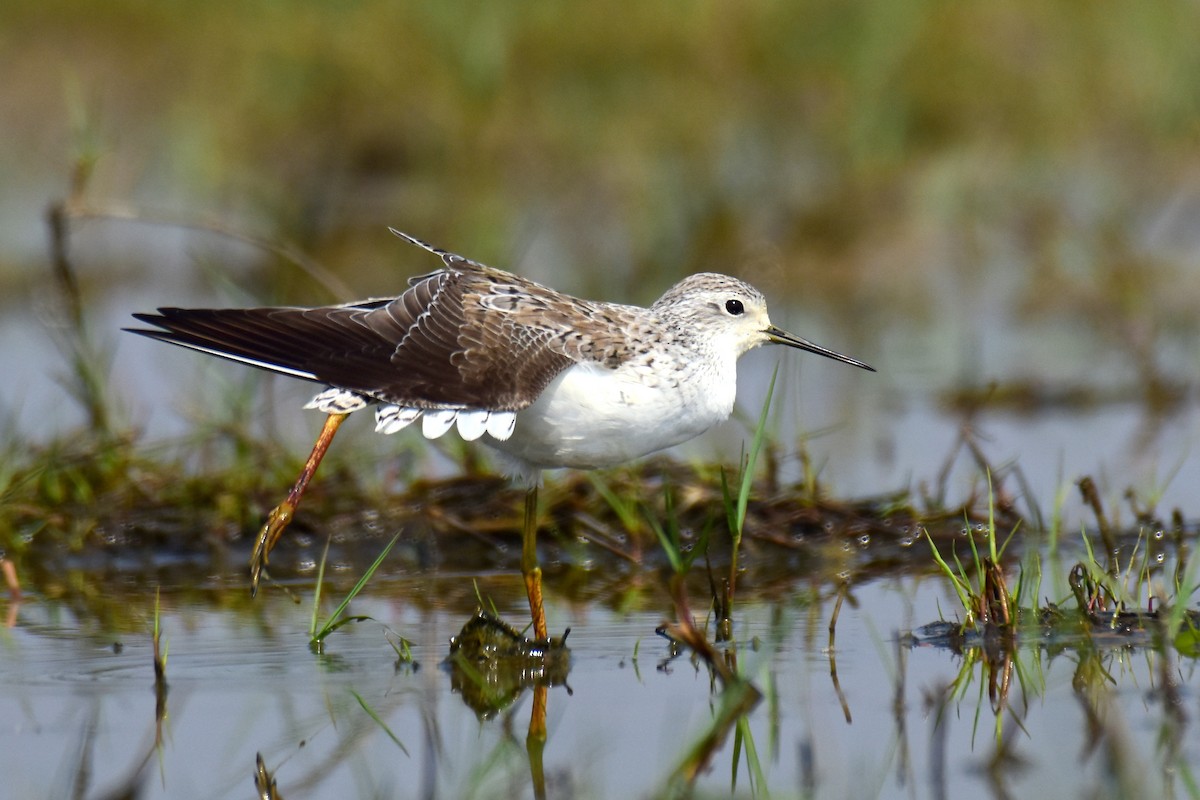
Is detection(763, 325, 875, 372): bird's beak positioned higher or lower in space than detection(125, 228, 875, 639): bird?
higher

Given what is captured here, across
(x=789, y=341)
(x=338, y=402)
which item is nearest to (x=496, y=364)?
(x=338, y=402)

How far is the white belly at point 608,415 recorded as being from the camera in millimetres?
5672

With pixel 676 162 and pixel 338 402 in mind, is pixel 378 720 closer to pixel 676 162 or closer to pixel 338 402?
pixel 338 402

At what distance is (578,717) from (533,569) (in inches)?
38.1

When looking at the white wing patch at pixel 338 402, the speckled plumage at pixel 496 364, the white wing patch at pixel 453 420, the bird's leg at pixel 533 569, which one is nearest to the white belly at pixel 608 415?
the speckled plumage at pixel 496 364

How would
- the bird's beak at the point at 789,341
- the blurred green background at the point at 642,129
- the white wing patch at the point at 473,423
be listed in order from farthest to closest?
the blurred green background at the point at 642,129, the bird's beak at the point at 789,341, the white wing patch at the point at 473,423

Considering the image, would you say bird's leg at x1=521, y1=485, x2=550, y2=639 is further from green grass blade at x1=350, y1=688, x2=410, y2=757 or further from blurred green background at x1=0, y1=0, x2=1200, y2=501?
blurred green background at x1=0, y1=0, x2=1200, y2=501

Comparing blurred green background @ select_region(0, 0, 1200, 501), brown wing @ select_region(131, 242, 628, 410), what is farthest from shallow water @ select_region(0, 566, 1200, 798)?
blurred green background @ select_region(0, 0, 1200, 501)

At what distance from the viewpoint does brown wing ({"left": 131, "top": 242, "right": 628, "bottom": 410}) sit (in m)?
5.61

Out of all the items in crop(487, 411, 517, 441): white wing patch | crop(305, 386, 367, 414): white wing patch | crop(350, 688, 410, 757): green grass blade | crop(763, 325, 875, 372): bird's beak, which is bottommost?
crop(350, 688, 410, 757): green grass blade

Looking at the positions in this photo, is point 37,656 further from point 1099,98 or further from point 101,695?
point 1099,98

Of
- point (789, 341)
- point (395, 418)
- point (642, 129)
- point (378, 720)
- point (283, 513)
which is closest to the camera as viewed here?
point (378, 720)

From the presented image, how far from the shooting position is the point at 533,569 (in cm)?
604

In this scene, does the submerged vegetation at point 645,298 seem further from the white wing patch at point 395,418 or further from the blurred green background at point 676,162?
the white wing patch at point 395,418
